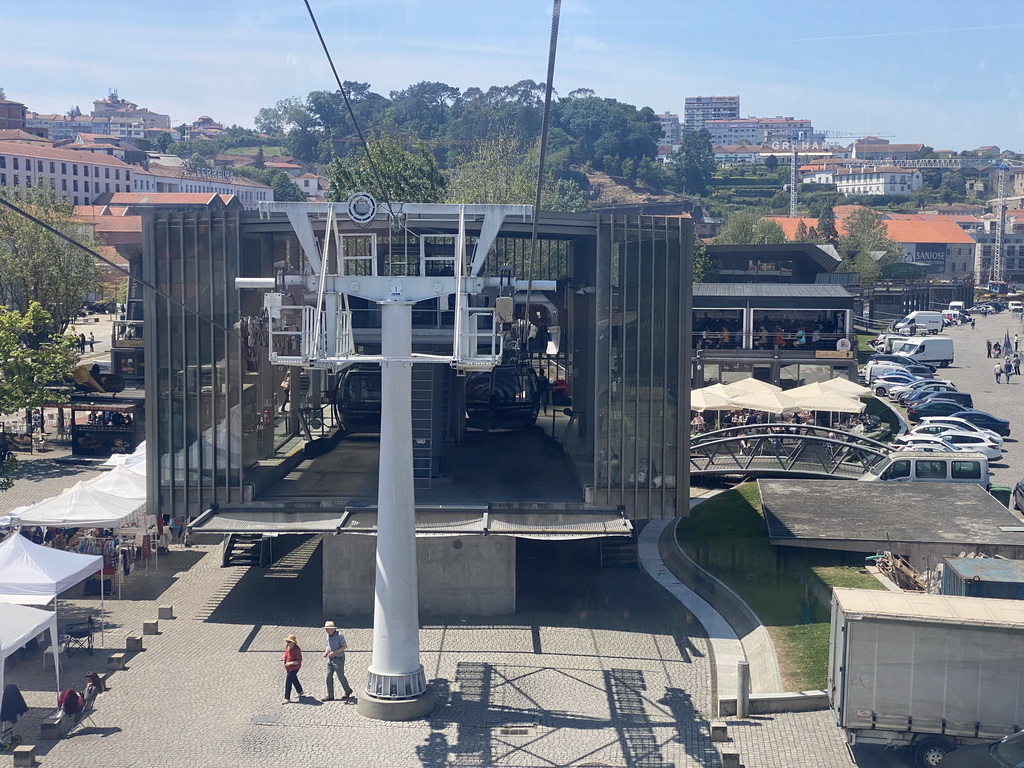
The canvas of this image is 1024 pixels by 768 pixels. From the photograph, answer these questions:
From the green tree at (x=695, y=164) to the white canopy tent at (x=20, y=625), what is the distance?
152271 mm

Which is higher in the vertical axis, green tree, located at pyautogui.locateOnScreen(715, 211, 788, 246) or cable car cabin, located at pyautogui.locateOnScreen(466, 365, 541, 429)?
green tree, located at pyautogui.locateOnScreen(715, 211, 788, 246)

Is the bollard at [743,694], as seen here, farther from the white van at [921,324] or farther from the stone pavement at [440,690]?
the white van at [921,324]

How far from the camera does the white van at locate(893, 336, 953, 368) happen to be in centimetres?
5150

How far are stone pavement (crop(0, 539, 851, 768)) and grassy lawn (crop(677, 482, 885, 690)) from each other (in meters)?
1.21

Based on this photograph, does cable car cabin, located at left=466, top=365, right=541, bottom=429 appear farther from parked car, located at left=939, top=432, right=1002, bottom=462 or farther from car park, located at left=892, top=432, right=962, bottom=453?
parked car, located at left=939, top=432, right=1002, bottom=462

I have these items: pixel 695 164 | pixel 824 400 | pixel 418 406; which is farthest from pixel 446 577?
pixel 695 164

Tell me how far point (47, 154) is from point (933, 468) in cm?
9439

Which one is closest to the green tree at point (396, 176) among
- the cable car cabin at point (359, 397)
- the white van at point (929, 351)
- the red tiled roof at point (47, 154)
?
the white van at point (929, 351)

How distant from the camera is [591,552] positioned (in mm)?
22688

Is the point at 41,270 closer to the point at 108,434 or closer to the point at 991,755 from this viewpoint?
the point at 108,434

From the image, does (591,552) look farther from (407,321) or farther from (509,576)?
(407,321)

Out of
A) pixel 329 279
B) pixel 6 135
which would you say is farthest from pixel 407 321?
pixel 6 135

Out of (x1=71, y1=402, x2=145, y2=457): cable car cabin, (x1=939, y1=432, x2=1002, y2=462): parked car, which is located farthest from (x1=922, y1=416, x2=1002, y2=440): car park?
(x1=71, y1=402, x2=145, y2=457): cable car cabin

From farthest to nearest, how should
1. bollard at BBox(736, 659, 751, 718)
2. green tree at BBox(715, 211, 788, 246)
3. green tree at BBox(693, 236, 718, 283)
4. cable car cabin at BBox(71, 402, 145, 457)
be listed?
green tree at BBox(715, 211, 788, 246), green tree at BBox(693, 236, 718, 283), cable car cabin at BBox(71, 402, 145, 457), bollard at BBox(736, 659, 751, 718)
